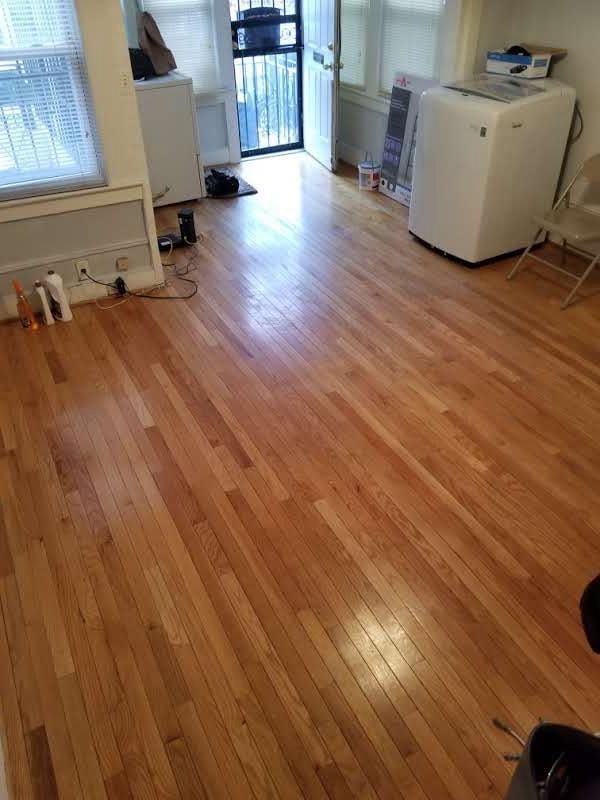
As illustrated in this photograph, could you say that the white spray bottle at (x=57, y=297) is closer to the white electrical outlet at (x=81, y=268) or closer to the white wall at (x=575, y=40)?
the white electrical outlet at (x=81, y=268)

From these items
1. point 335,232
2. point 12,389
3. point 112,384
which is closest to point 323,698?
point 112,384

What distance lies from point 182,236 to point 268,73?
2789 mm

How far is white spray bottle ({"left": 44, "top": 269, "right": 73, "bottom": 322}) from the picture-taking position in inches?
140

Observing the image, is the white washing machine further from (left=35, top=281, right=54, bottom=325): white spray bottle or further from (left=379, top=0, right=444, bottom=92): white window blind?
(left=35, top=281, right=54, bottom=325): white spray bottle

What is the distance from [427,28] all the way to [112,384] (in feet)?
11.6

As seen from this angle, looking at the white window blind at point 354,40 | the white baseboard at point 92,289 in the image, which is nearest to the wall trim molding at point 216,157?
the white window blind at point 354,40

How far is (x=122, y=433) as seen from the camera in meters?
2.84

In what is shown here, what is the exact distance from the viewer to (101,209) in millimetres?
3617

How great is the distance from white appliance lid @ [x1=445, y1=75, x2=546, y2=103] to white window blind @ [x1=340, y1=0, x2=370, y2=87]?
1.61m

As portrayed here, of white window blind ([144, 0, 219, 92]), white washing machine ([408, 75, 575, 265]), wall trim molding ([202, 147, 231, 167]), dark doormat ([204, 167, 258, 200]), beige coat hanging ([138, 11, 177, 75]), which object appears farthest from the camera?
wall trim molding ([202, 147, 231, 167])

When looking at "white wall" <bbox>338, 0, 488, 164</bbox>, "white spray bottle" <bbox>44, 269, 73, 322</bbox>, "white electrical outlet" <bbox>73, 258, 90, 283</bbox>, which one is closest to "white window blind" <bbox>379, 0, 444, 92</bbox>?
"white wall" <bbox>338, 0, 488, 164</bbox>

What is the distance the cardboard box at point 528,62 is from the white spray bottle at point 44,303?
10.6 feet

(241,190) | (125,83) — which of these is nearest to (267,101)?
(241,190)

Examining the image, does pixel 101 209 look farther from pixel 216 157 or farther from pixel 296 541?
pixel 216 157
